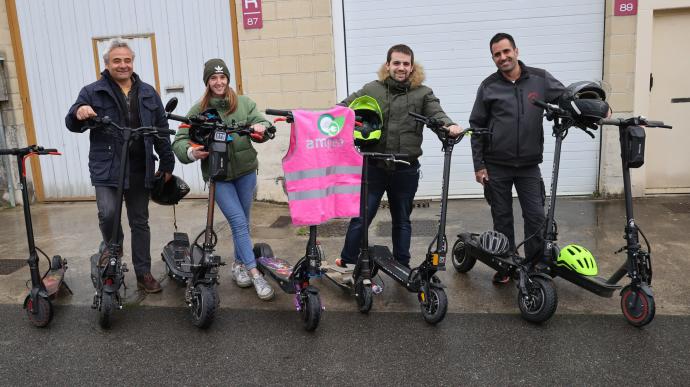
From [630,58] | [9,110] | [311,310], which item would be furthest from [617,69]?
[9,110]

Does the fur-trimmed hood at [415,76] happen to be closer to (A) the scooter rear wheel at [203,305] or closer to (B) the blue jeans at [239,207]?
(B) the blue jeans at [239,207]

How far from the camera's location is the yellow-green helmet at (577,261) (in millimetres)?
4090

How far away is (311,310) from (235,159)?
4.37ft

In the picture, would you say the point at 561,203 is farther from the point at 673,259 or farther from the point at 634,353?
the point at 634,353

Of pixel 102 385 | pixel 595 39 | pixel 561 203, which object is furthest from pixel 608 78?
Result: pixel 102 385

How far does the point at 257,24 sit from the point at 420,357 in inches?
211

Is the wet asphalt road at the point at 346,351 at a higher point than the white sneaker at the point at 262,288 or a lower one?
lower

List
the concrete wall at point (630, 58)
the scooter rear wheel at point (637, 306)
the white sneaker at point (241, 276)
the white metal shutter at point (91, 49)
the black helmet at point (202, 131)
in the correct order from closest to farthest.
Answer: the scooter rear wheel at point (637, 306) → the black helmet at point (202, 131) → the white sneaker at point (241, 276) → the concrete wall at point (630, 58) → the white metal shutter at point (91, 49)

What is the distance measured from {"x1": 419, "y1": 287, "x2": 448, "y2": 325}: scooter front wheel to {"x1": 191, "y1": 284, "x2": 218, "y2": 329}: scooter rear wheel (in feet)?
4.68

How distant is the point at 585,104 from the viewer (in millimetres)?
3857

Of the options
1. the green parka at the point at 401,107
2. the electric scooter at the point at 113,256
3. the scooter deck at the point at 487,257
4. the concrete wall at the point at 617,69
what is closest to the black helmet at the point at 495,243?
the scooter deck at the point at 487,257

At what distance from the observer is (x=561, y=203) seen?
750 cm

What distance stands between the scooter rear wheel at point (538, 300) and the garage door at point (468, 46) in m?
4.14

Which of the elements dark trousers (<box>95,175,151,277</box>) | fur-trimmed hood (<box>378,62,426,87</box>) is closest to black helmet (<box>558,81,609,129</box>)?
fur-trimmed hood (<box>378,62,426,87</box>)
